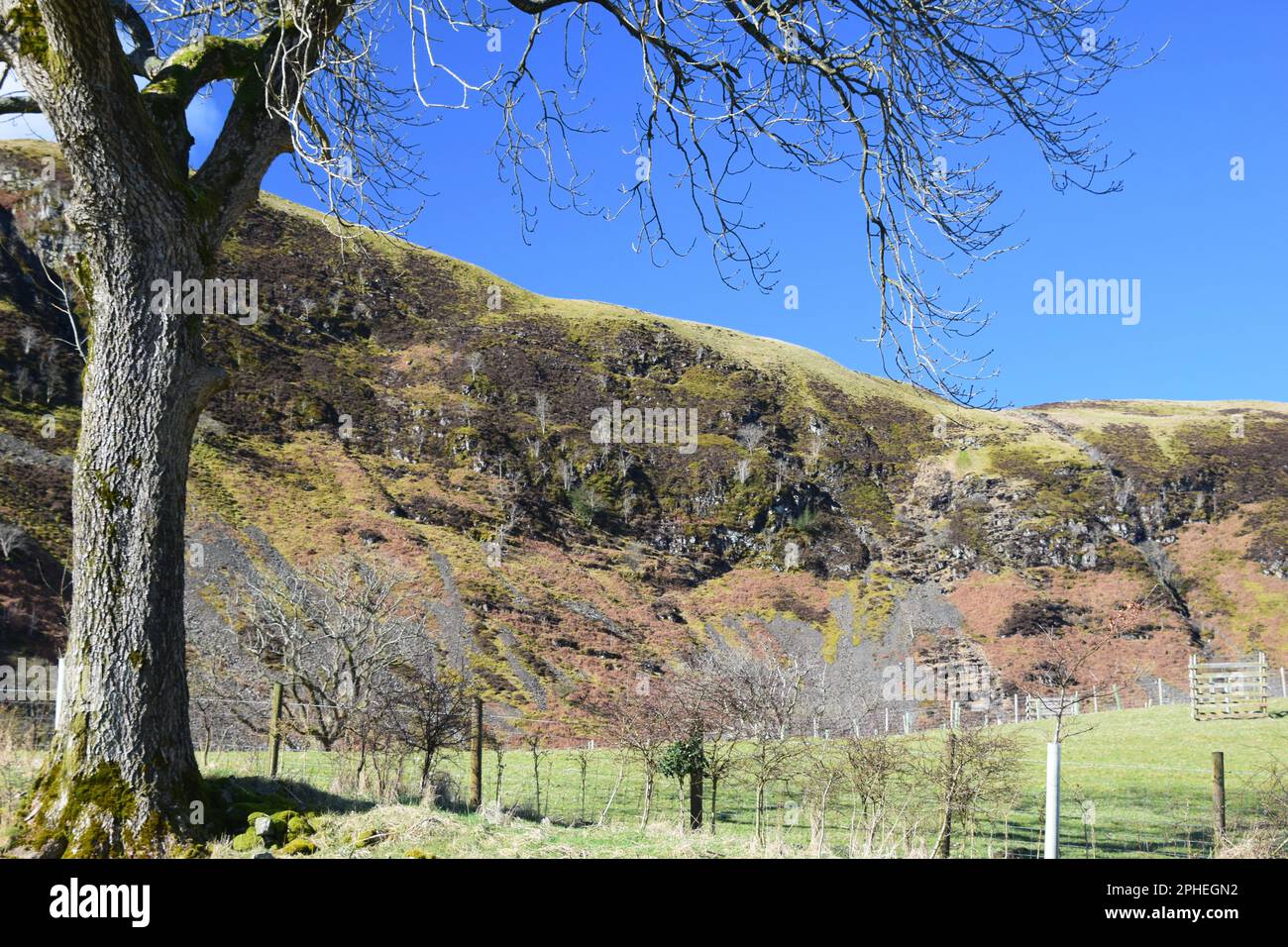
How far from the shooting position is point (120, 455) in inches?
220

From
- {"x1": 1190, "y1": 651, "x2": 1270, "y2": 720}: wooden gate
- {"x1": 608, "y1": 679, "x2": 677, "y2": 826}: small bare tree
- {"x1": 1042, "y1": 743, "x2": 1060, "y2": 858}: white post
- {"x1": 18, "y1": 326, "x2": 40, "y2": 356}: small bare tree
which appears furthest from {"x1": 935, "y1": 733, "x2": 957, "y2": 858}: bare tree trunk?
{"x1": 18, "y1": 326, "x2": 40, "y2": 356}: small bare tree

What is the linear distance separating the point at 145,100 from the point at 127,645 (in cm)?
373

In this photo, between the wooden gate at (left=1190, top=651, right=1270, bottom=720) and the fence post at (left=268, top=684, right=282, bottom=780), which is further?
the wooden gate at (left=1190, top=651, right=1270, bottom=720)

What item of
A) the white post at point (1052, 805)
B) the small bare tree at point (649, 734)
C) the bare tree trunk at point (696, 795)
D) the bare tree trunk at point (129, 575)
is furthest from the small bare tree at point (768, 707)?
the bare tree trunk at point (129, 575)

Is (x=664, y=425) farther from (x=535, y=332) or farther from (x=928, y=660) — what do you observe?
(x=928, y=660)

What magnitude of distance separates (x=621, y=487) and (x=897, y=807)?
64.8 m

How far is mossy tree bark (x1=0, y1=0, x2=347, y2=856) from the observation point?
17.1 feet

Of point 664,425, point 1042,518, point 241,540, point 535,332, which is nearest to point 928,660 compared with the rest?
point 1042,518

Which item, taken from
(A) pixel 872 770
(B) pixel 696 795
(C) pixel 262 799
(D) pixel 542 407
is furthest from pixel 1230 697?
(D) pixel 542 407

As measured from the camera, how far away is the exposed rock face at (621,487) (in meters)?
48.7

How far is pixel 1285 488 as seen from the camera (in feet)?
249

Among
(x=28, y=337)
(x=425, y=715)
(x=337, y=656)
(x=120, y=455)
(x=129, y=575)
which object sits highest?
(x=28, y=337)

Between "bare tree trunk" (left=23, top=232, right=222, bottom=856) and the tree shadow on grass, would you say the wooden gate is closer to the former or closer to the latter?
the tree shadow on grass

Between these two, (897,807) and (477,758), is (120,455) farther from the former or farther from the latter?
(897,807)
